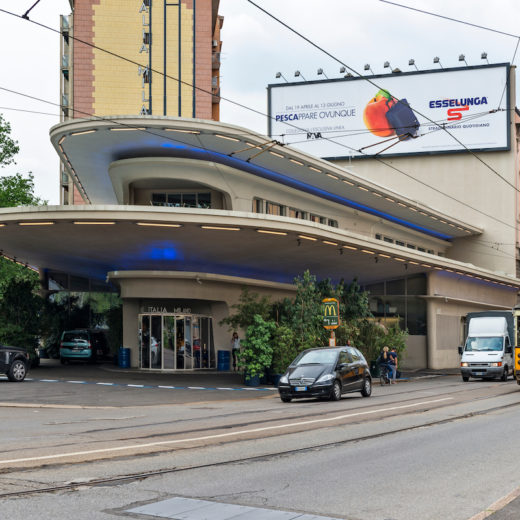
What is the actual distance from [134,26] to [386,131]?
21685 mm

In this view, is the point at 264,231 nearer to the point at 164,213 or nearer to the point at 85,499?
the point at 164,213

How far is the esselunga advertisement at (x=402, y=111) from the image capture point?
5972cm

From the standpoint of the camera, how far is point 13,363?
2598 cm

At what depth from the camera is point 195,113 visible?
6309cm

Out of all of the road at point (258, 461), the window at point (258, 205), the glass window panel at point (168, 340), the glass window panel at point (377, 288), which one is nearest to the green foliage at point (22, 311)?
the glass window panel at point (168, 340)

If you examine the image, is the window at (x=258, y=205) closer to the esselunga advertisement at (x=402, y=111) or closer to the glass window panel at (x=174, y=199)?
the glass window panel at (x=174, y=199)

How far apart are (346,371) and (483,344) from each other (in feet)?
48.4

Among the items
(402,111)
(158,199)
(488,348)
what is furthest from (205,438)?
(402,111)

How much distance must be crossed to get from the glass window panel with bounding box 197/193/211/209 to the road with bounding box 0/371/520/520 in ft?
49.8

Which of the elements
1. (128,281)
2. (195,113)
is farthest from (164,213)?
(195,113)

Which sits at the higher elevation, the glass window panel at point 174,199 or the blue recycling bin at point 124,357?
the glass window panel at point 174,199

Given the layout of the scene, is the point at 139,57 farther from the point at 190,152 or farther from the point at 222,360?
the point at 222,360

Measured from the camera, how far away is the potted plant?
27.8 meters

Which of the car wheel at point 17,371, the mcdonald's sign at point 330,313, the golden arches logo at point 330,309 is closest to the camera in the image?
the car wheel at point 17,371
